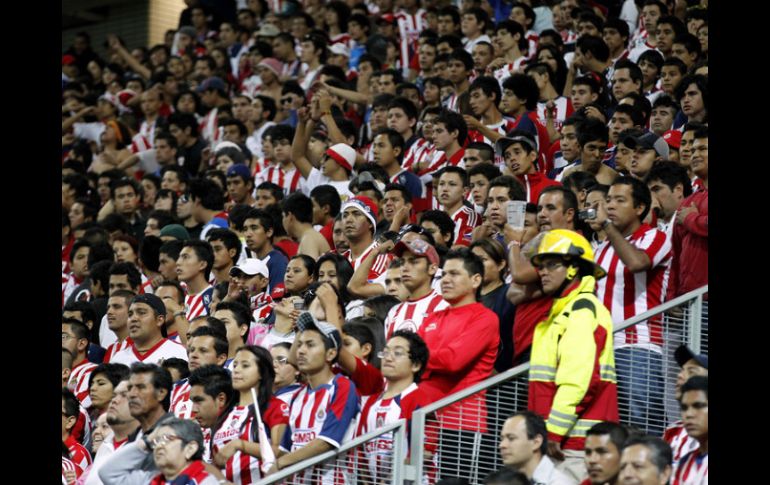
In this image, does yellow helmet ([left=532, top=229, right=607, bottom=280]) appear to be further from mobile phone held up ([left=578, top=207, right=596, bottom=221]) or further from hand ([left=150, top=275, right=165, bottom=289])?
hand ([left=150, top=275, right=165, bottom=289])

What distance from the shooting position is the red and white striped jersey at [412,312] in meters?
8.40

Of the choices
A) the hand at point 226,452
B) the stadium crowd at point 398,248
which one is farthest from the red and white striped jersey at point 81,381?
the hand at point 226,452

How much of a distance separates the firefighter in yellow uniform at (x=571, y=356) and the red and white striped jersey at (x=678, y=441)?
30 centimetres

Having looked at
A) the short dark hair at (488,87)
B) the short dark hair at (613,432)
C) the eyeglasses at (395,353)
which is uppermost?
the short dark hair at (488,87)

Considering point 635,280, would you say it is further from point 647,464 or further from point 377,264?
point 377,264

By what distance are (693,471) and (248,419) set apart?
2688 millimetres

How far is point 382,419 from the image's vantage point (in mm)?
7691

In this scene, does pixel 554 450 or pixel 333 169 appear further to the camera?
pixel 333 169

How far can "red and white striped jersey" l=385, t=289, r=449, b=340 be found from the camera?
27.6ft

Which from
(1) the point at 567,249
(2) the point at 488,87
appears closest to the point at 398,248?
(1) the point at 567,249

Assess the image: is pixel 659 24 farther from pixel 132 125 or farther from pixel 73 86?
pixel 73 86

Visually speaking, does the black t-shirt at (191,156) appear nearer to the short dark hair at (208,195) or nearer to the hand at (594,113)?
the short dark hair at (208,195)
